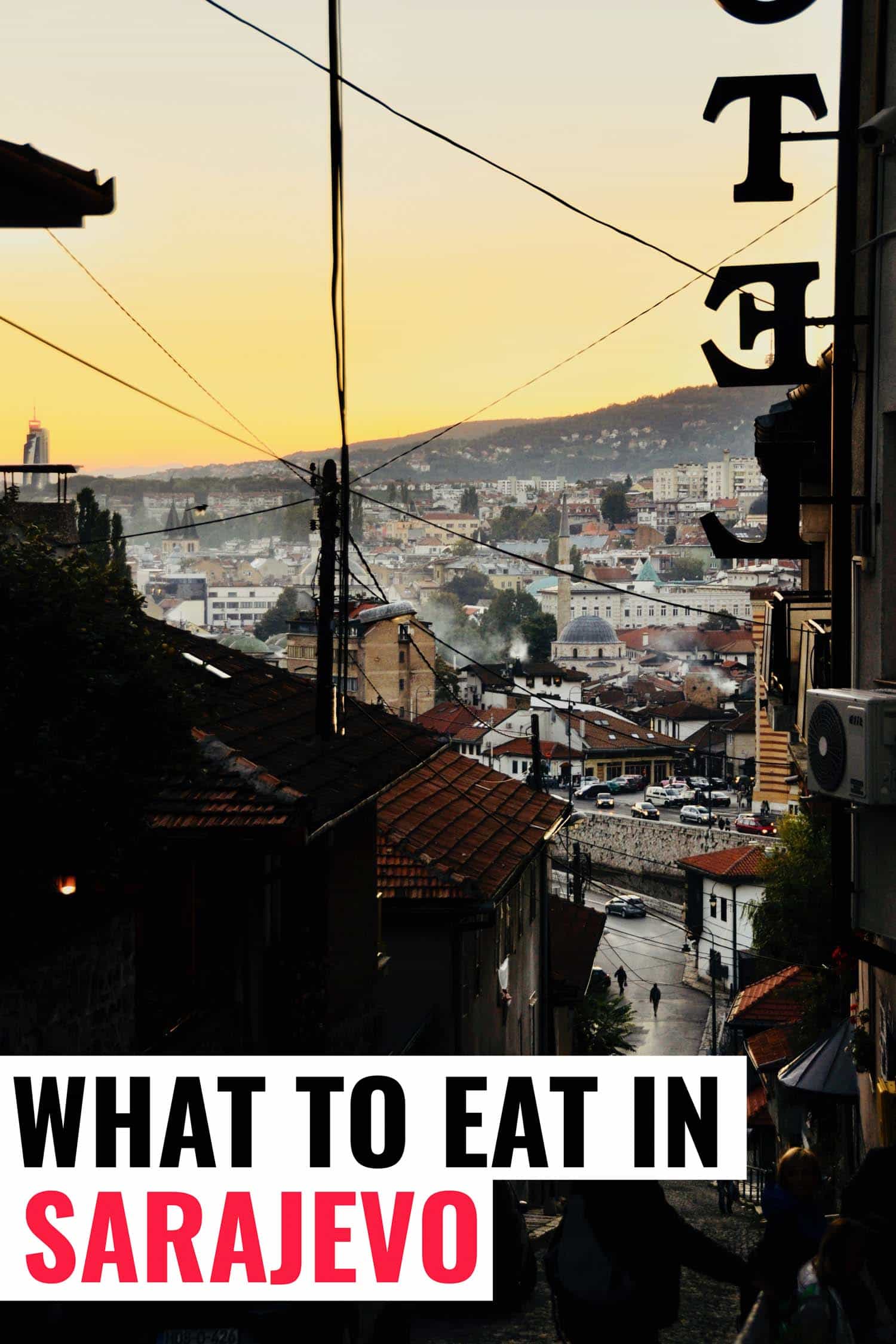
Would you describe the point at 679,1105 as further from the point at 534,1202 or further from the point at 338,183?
the point at 534,1202

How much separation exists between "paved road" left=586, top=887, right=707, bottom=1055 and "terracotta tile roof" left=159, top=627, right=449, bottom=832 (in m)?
34.5

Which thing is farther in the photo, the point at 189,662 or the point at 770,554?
the point at 189,662

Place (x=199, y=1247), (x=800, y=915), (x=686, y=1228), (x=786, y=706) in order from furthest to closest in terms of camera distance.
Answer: (x=800, y=915)
(x=786, y=706)
(x=199, y=1247)
(x=686, y=1228)

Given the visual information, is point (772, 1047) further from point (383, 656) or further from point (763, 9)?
point (383, 656)

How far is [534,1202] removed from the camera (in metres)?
19.5

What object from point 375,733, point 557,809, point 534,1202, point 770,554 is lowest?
point 534,1202

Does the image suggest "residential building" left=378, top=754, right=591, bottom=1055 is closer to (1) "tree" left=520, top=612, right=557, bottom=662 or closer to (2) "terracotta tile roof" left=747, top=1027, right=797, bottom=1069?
(2) "terracotta tile roof" left=747, top=1027, right=797, bottom=1069

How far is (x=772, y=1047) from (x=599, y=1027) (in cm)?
552

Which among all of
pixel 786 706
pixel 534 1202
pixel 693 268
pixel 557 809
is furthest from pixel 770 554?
pixel 534 1202

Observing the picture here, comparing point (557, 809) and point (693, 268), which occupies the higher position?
point (693, 268)

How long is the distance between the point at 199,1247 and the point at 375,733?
18.8ft

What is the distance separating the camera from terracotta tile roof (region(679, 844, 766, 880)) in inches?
2398

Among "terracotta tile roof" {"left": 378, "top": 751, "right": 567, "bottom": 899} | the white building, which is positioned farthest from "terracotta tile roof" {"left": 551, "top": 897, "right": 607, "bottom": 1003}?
the white building

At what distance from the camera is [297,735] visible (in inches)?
380
